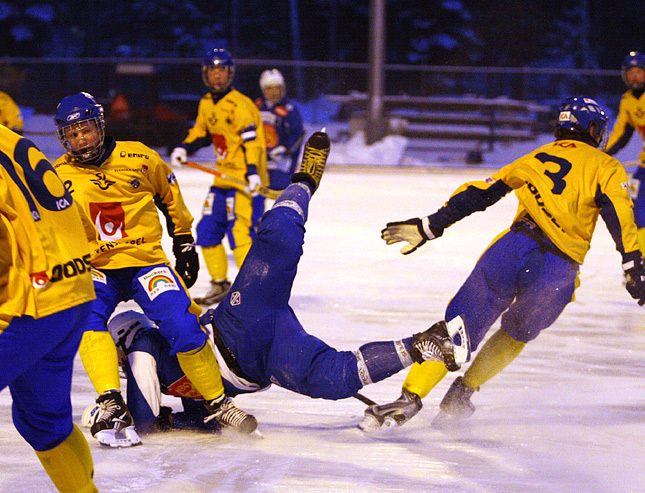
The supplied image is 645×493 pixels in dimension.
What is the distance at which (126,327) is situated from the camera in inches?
145

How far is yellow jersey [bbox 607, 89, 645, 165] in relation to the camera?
7160 millimetres

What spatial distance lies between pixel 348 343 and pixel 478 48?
740 inches

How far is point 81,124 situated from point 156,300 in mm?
833

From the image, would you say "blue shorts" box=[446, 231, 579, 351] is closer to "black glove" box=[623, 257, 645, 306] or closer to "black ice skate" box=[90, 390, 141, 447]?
"black glove" box=[623, 257, 645, 306]

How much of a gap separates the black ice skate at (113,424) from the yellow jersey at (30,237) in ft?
3.88

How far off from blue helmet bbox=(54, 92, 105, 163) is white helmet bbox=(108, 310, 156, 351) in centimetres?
73

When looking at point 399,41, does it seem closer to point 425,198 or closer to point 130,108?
point 130,108

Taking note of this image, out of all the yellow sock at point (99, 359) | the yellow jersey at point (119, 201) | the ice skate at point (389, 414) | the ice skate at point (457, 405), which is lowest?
the ice skate at point (457, 405)

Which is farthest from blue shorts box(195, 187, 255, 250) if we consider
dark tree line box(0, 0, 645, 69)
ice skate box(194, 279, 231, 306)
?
dark tree line box(0, 0, 645, 69)

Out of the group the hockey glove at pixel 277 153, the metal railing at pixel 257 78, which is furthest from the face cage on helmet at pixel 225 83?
the metal railing at pixel 257 78

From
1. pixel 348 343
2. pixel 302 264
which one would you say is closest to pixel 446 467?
pixel 348 343

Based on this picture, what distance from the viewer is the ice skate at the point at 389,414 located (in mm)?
3590

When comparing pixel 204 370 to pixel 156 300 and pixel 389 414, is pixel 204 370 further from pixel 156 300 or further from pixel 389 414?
pixel 389 414

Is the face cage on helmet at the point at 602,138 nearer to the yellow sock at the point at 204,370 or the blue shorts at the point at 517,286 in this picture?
the blue shorts at the point at 517,286
